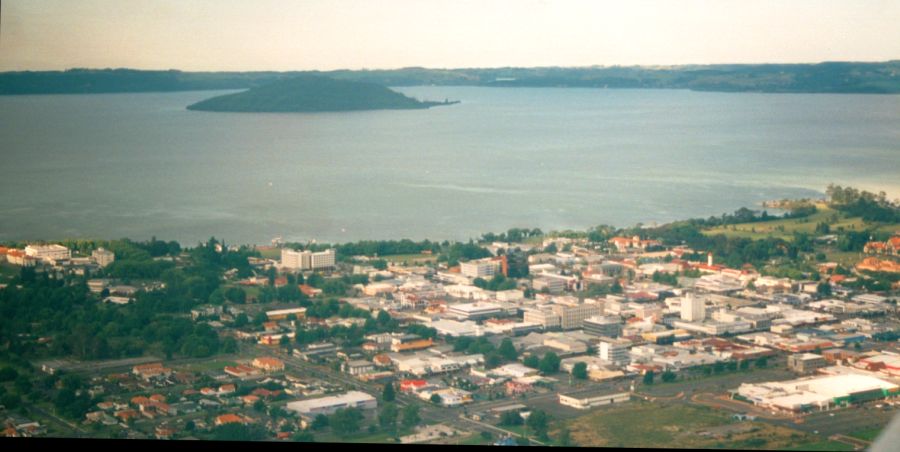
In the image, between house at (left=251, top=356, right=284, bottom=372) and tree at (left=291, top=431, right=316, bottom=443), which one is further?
house at (left=251, top=356, right=284, bottom=372)

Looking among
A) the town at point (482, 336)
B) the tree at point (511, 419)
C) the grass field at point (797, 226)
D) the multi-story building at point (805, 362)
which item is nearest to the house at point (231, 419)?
the town at point (482, 336)

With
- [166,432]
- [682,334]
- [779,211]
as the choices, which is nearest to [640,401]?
[682,334]

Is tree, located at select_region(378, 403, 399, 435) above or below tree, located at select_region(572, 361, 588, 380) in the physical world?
below

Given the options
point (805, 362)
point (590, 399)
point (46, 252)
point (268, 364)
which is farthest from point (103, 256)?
point (805, 362)

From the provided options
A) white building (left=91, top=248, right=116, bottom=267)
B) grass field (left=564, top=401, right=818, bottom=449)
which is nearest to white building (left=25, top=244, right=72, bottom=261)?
white building (left=91, top=248, right=116, bottom=267)

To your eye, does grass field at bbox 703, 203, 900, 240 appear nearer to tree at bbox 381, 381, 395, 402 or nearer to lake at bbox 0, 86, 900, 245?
lake at bbox 0, 86, 900, 245

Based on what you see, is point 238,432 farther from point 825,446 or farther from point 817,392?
point 817,392

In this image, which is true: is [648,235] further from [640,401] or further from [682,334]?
[640,401]

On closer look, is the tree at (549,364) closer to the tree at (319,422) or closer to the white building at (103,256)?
the tree at (319,422)
